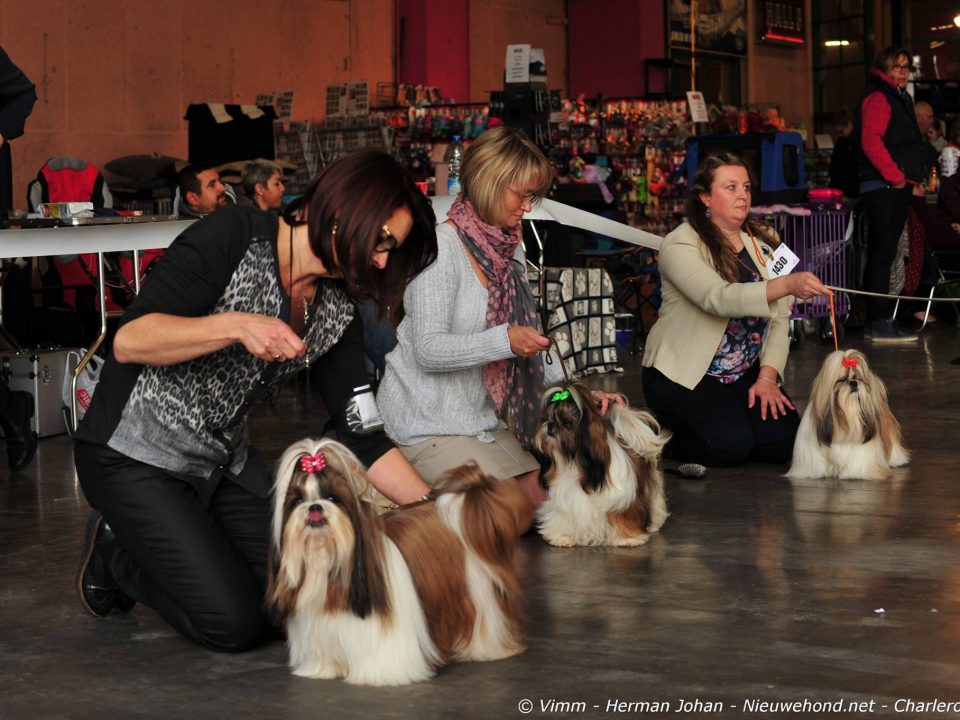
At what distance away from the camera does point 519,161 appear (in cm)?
352

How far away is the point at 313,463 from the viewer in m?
2.25

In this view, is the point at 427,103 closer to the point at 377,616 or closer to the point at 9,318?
the point at 9,318

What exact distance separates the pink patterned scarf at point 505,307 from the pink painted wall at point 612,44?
1137 centimetres

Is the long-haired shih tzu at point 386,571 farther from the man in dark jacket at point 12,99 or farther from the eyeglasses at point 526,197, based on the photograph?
the man in dark jacket at point 12,99

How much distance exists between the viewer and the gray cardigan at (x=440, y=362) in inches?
138

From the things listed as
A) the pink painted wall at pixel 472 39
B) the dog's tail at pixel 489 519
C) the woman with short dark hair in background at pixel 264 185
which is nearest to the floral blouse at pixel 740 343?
the dog's tail at pixel 489 519

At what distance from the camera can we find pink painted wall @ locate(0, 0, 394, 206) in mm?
10281

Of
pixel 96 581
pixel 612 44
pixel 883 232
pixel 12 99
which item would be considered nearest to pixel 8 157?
pixel 12 99

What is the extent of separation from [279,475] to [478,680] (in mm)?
533

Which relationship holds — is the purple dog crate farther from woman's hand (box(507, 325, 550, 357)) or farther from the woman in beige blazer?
woman's hand (box(507, 325, 550, 357))

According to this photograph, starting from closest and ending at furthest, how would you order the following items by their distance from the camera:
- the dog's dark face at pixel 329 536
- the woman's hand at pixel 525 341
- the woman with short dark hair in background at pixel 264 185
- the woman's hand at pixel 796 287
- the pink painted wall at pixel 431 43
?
1. the dog's dark face at pixel 329 536
2. the woman's hand at pixel 525 341
3. the woman's hand at pixel 796 287
4. the woman with short dark hair in background at pixel 264 185
5. the pink painted wall at pixel 431 43

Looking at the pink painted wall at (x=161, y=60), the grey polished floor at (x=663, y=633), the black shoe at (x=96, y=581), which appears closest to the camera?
the grey polished floor at (x=663, y=633)

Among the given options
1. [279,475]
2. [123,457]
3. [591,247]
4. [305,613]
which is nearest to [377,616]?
[305,613]

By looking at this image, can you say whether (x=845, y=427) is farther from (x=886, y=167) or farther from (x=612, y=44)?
(x=612, y=44)
